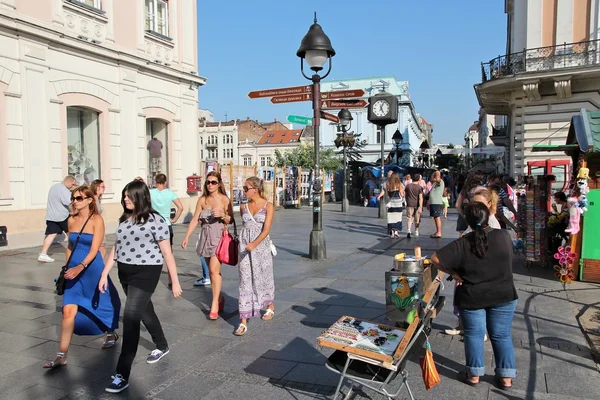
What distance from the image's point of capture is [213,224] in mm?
5930

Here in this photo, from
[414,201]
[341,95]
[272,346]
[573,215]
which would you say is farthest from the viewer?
[414,201]

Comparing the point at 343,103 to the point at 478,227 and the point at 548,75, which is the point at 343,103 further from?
the point at 548,75

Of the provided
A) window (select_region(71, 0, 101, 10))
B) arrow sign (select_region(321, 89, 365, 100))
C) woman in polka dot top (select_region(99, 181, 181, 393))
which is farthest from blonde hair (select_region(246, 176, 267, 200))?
window (select_region(71, 0, 101, 10))

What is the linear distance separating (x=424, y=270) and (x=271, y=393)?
197 cm

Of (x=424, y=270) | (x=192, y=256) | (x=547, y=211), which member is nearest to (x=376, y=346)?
(x=424, y=270)

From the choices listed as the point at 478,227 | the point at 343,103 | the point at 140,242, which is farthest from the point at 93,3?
the point at 478,227

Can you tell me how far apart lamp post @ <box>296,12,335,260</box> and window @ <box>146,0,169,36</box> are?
9.69 metres

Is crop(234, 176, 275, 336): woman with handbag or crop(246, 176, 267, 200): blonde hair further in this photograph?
crop(246, 176, 267, 200): blonde hair

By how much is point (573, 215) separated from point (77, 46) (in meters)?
12.9

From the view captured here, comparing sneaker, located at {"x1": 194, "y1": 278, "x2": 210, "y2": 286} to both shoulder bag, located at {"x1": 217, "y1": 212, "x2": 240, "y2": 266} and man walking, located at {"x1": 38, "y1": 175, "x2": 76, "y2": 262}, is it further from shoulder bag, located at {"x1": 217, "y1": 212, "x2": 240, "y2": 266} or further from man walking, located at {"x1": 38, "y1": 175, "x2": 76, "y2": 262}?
man walking, located at {"x1": 38, "y1": 175, "x2": 76, "y2": 262}

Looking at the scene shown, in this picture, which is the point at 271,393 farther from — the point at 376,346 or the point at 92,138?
the point at 92,138

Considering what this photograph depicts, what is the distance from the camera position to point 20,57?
476 inches

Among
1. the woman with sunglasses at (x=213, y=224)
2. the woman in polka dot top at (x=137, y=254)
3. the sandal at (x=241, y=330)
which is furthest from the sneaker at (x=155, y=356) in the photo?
the woman with sunglasses at (x=213, y=224)

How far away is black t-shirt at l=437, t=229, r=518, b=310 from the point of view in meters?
3.71
